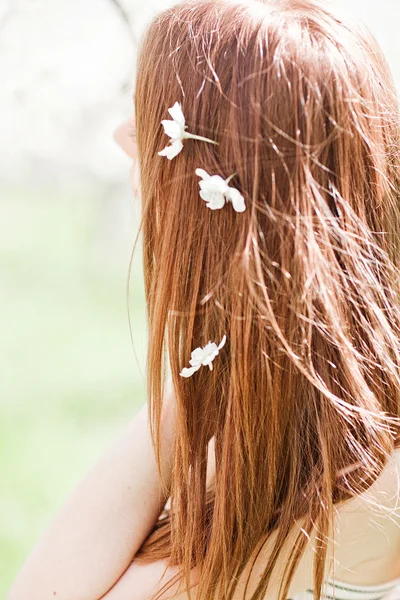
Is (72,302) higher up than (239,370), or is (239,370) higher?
(72,302)

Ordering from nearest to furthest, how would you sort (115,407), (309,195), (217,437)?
1. (309,195)
2. (217,437)
3. (115,407)

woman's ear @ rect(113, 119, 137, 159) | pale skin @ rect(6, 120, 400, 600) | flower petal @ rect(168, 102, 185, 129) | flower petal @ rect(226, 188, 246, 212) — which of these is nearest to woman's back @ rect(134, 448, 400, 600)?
pale skin @ rect(6, 120, 400, 600)

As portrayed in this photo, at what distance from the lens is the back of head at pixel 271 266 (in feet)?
2.17

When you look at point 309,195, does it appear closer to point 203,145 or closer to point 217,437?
point 203,145

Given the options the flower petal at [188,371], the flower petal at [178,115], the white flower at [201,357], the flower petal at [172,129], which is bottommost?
the flower petal at [188,371]

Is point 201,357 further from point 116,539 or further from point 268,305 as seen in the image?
point 116,539

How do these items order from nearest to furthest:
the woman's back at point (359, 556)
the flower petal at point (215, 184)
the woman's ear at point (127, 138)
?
the flower petal at point (215, 184), the woman's back at point (359, 556), the woman's ear at point (127, 138)

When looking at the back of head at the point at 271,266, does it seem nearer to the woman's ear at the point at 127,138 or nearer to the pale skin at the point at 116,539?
the pale skin at the point at 116,539

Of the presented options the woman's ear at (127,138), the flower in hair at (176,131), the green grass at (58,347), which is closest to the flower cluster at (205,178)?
the flower in hair at (176,131)

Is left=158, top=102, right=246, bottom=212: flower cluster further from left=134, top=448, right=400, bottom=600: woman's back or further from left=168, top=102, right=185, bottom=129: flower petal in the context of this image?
left=134, top=448, right=400, bottom=600: woman's back

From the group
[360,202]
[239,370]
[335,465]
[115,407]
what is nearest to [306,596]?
[335,465]

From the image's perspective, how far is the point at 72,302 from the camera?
1.66 m

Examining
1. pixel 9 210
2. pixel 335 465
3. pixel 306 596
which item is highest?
pixel 9 210

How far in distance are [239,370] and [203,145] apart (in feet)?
0.80
